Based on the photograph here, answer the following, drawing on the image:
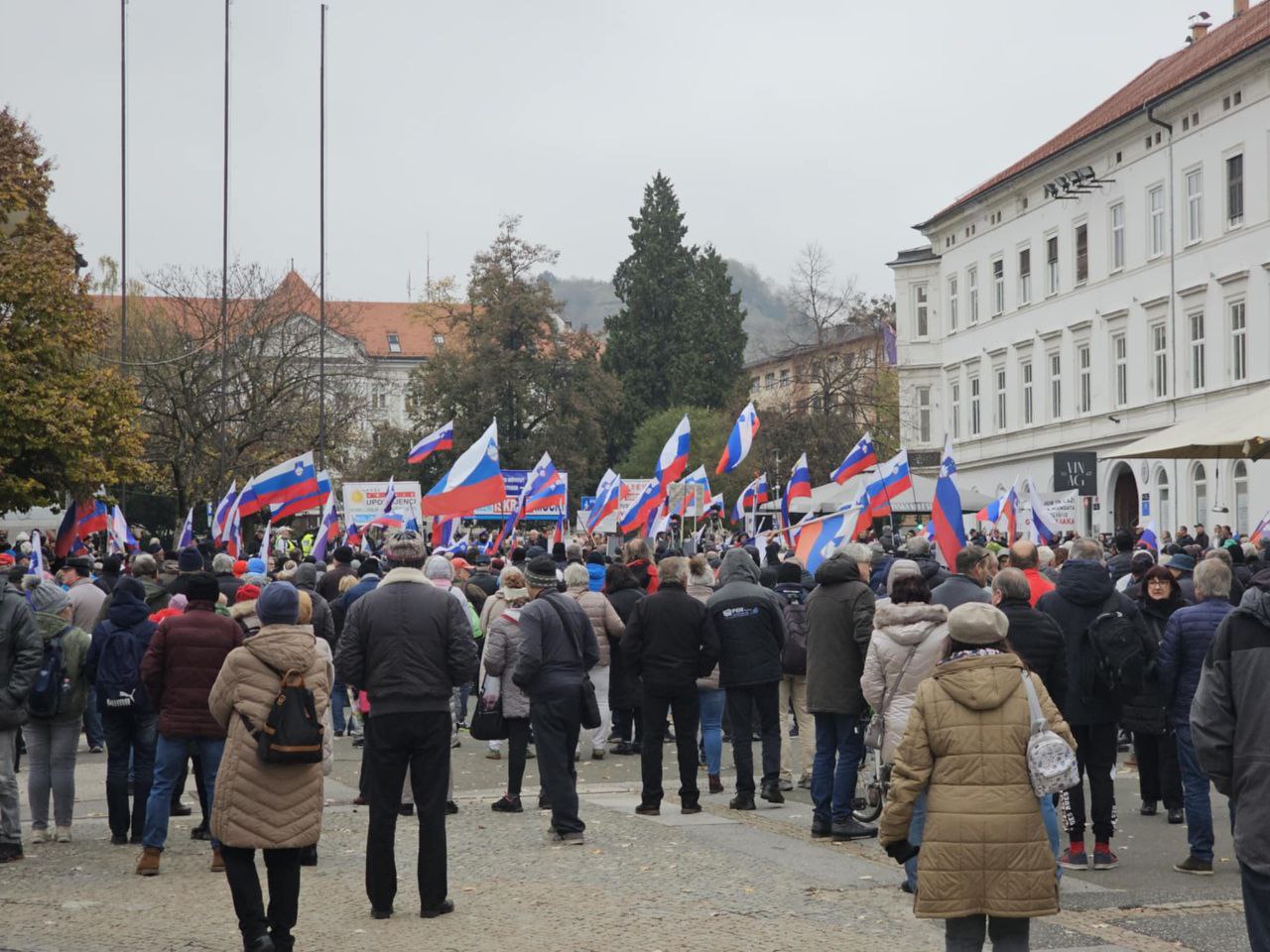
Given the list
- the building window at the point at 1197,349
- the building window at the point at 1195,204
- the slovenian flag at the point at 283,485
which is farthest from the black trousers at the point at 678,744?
the building window at the point at 1195,204

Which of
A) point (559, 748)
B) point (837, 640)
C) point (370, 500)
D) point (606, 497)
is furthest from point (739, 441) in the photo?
point (559, 748)

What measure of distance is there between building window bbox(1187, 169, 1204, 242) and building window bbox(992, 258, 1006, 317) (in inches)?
532

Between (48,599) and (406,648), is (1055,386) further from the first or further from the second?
(406,648)

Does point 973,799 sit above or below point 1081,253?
below

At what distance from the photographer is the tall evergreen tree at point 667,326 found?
91.2 m

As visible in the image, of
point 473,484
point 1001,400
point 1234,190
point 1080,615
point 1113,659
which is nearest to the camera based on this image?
point 1113,659

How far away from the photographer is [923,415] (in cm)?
6862

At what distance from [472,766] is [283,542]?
21.6 m

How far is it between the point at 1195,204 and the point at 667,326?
1920 inches

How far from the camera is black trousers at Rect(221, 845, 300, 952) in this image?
8.15 metres

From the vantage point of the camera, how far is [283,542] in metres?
37.1

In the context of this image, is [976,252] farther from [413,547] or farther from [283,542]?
[413,547]

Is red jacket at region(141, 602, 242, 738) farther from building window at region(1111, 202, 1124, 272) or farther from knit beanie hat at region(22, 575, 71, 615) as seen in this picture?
building window at region(1111, 202, 1124, 272)

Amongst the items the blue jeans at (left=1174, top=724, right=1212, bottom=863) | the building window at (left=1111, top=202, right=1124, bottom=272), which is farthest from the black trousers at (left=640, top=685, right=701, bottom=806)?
the building window at (left=1111, top=202, right=1124, bottom=272)
